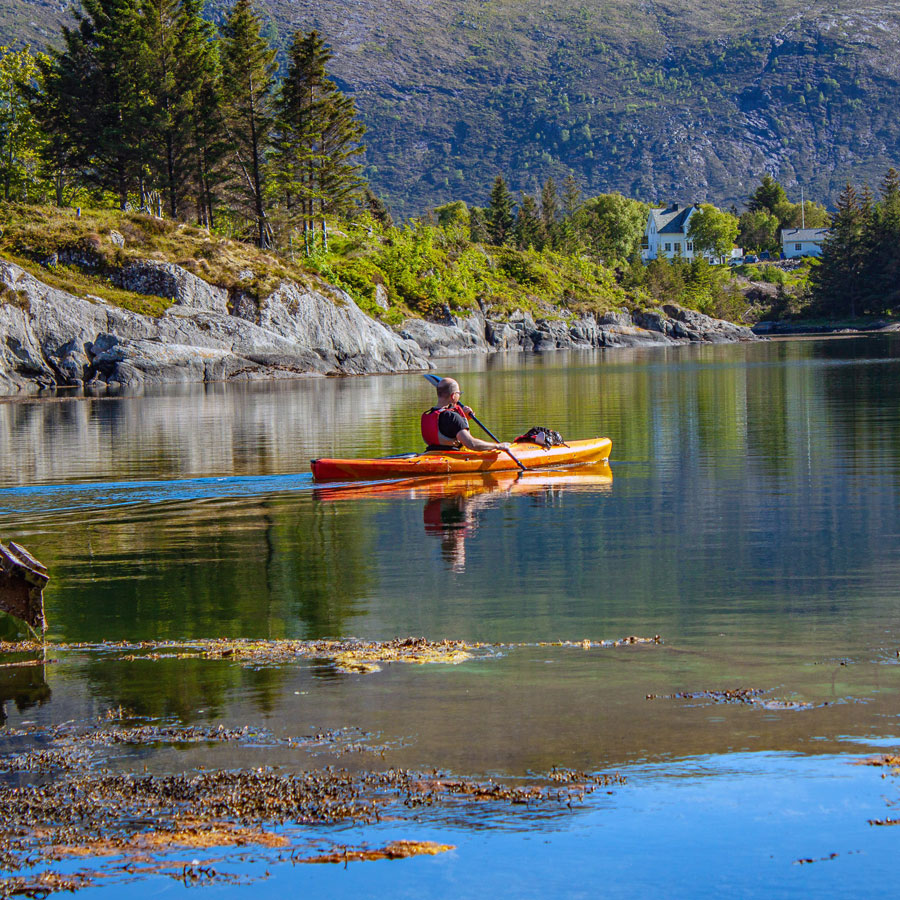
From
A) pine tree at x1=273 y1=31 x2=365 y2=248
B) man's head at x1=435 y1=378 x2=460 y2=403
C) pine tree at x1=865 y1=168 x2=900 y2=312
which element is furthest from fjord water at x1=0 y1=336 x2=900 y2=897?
pine tree at x1=865 y1=168 x2=900 y2=312

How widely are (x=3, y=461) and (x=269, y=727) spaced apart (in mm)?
17879

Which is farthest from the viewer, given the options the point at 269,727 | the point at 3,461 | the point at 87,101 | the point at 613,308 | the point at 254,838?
the point at 613,308

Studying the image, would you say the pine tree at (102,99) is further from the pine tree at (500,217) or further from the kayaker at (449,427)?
the pine tree at (500,217)

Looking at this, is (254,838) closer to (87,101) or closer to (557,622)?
(557,622)

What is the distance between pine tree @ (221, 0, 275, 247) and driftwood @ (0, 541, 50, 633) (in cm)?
6186

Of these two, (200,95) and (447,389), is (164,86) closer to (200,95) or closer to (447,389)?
(200,95)

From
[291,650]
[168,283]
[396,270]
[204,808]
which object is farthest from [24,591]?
[396,270]

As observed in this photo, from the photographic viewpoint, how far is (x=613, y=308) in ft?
361

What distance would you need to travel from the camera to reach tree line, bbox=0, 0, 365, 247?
63.5 meters

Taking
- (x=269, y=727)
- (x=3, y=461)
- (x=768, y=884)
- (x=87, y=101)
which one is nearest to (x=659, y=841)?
(x=768, y=884)

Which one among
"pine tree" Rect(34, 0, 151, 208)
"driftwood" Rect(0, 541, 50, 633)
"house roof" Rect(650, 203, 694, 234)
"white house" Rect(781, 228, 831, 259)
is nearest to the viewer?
"driftwood" Rect(0, 541, 50, 633)

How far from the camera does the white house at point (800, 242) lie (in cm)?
17588

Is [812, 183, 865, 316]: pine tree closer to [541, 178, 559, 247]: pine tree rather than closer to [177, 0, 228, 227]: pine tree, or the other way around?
[541, 178, 559, 247]: pine tree

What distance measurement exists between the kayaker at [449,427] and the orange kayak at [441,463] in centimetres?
14
